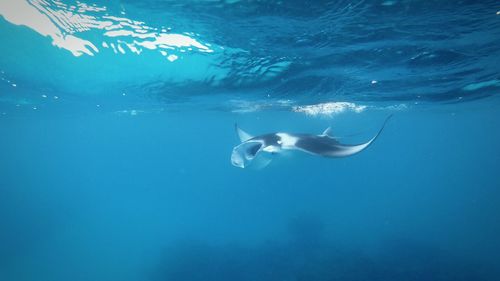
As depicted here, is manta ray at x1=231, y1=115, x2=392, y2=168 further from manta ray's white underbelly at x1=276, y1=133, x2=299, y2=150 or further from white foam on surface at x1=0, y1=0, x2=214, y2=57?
white foam on surface at x1=0, y1=0, x2=214, y2=57

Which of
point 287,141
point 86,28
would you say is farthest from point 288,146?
point 86,28

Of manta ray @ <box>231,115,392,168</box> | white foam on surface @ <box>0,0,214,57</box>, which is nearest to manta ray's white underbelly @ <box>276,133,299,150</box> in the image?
manta ray @ <box>231,115,392,168</box>

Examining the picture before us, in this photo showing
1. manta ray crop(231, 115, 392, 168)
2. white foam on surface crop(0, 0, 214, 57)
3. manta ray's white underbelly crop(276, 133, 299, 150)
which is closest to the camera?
manta ray crop(231, 115, 392, 168)

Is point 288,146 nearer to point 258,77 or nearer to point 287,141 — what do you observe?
point 287,141

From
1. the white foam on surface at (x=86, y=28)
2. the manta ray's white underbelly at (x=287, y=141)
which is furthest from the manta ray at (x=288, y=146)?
the white foam on surface at (x=86, y=28)

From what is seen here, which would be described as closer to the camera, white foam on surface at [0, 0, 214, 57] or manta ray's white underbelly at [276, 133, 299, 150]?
manta ray's white underbelly at [276, 133, 299, 150]

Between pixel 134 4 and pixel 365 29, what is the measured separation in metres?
6.97

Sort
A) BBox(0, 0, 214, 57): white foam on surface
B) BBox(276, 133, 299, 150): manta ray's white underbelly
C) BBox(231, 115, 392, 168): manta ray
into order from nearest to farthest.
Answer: BBox(231, 115, 392, 168): manta ray < BBox(276, 133, 299, 150): manta ray's white underbelly < BBox(0, 0, 214, 57): white foam on surface

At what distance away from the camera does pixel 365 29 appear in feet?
30.3

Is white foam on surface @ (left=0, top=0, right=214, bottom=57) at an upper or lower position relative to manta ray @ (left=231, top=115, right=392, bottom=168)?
upper

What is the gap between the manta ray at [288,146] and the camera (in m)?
6.27

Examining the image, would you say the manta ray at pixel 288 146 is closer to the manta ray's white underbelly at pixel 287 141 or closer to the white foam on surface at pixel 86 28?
the manta ray's white underbelly at pixel 287 141

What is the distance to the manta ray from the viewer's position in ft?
20.6

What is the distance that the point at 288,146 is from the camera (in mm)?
6664
